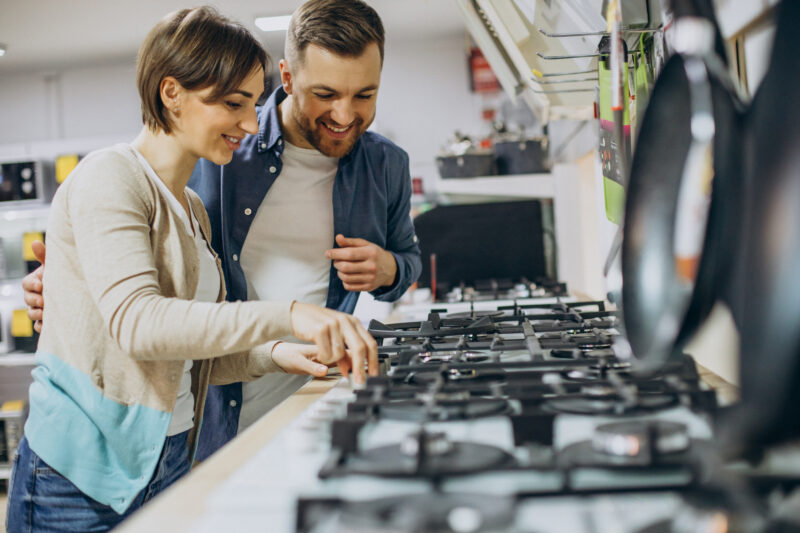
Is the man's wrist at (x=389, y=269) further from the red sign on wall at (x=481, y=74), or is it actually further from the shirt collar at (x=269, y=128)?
the red sign on wall at (x=481, y=74)

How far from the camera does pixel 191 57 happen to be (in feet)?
3.20

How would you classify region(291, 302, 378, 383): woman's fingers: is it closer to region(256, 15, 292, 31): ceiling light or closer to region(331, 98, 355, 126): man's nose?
region(331, 98, 355, 126): man's nose

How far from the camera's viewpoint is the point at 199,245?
108cm

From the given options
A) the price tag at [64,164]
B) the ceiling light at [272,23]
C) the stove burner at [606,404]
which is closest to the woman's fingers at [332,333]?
the stove burner at [606,404]

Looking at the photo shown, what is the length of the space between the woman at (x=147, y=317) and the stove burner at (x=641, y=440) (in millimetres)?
335

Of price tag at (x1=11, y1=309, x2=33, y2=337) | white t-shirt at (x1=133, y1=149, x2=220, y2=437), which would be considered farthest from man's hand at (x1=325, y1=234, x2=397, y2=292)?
price tag at (x1=11, y1=309, x2=33, y2=337)

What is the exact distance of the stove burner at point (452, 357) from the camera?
95cm

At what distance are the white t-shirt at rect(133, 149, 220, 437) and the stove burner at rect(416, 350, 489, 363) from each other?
1.15 feet

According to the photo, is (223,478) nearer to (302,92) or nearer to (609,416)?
(609,416)

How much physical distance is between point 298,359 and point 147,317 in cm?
29

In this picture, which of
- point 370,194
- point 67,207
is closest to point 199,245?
point 67,207

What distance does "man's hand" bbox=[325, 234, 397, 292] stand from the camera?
125cm

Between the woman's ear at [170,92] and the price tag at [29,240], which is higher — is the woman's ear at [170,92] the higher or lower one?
the higher one

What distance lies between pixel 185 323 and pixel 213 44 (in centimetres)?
44
